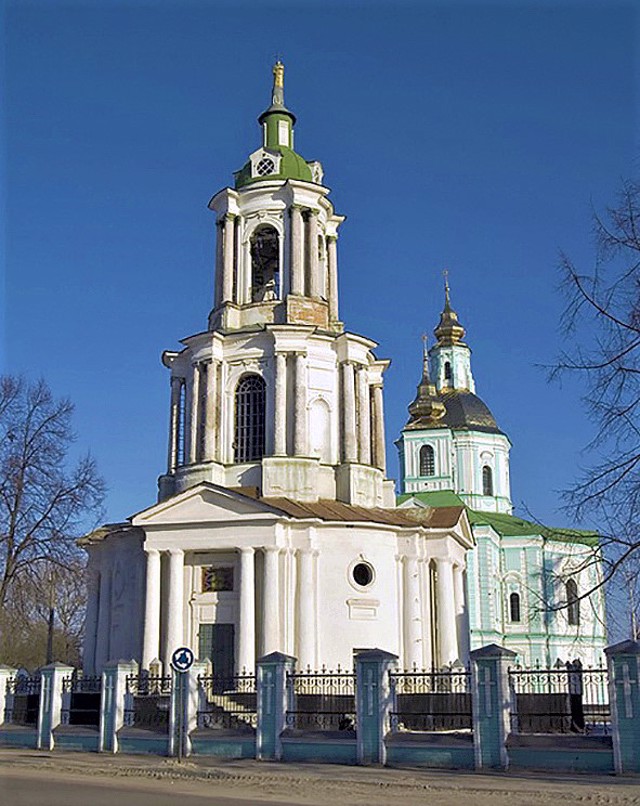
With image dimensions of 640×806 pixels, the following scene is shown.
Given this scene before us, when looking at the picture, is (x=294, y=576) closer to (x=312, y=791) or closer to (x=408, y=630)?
(x=408, y=630)

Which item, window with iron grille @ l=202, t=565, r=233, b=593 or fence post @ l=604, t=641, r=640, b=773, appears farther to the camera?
window with iron grille @ l=202, t=565, r=233, b=593

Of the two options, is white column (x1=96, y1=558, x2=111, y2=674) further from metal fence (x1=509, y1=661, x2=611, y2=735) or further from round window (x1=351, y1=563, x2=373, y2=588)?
metal fence (x1=509, y1=661, x2=611, y2=735)

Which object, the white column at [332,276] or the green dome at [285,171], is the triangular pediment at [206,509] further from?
the green dome at [285,171]

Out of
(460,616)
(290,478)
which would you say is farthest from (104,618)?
(460,616)

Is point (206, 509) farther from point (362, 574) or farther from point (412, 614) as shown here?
point (412, 614)

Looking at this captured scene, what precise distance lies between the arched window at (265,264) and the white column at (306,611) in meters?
10.0

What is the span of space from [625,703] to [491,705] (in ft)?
7.32

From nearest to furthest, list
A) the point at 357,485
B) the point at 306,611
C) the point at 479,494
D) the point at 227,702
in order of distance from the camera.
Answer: the point at 227,702, the point at 306,611, the point at 357,485, the point at 479,494

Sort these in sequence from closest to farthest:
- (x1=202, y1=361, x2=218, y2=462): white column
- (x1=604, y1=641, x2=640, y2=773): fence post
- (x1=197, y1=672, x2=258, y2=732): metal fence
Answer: (x1=604, y1=641, x2=640, y2=773): fence post
(x1=197, y1=672, x2=258, y2=732): metal fence
(x1=202, y1=361, x2=218, y2=462): white column

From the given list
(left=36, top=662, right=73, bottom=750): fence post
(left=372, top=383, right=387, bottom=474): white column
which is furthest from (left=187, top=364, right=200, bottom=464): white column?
(left=36, top=662, right=73, bottom=750): fence post


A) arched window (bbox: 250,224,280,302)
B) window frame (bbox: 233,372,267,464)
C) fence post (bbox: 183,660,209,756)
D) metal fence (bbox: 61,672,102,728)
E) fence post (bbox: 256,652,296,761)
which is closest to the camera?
fence post (bbox: 256,652,296,761)

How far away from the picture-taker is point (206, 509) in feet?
97.2

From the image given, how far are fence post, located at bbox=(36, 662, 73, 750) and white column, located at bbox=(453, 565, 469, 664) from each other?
14.2 m

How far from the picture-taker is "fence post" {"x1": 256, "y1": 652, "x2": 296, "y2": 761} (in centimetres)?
1895
